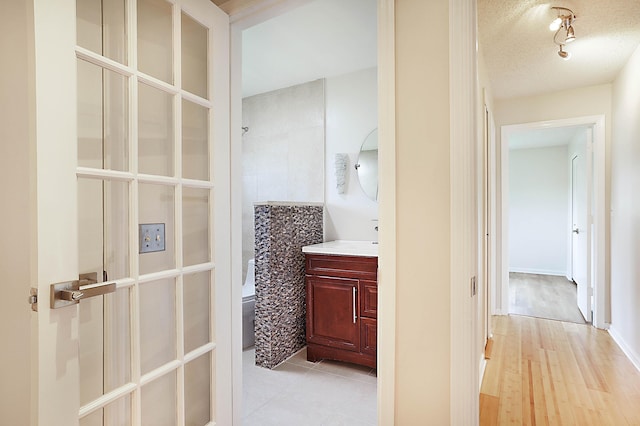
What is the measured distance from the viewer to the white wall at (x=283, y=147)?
137 inches

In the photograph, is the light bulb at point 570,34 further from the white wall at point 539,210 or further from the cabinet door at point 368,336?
the white wall at point 539,210

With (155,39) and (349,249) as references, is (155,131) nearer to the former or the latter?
(155,39)

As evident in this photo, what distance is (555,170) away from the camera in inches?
247

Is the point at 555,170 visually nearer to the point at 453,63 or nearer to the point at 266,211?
the point at 266,211

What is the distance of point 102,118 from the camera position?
3.74ft

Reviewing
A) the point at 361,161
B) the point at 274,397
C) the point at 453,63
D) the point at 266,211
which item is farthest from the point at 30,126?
the point at 361,161

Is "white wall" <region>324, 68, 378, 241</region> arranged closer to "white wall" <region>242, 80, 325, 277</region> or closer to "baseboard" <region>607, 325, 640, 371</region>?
"white wall" <region>242, 80, 325, 277</region>

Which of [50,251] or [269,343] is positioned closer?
[50,251]

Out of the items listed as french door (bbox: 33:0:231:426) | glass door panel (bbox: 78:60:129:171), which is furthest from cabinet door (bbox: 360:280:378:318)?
glass door panel (bbox: 78:60:129:171)

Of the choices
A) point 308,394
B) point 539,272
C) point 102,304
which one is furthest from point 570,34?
point 539,272

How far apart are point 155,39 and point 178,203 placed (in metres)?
0.62

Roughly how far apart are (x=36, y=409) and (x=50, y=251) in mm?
402

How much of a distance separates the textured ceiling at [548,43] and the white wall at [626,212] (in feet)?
0.74

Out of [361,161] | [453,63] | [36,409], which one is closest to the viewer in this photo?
[36,409]
